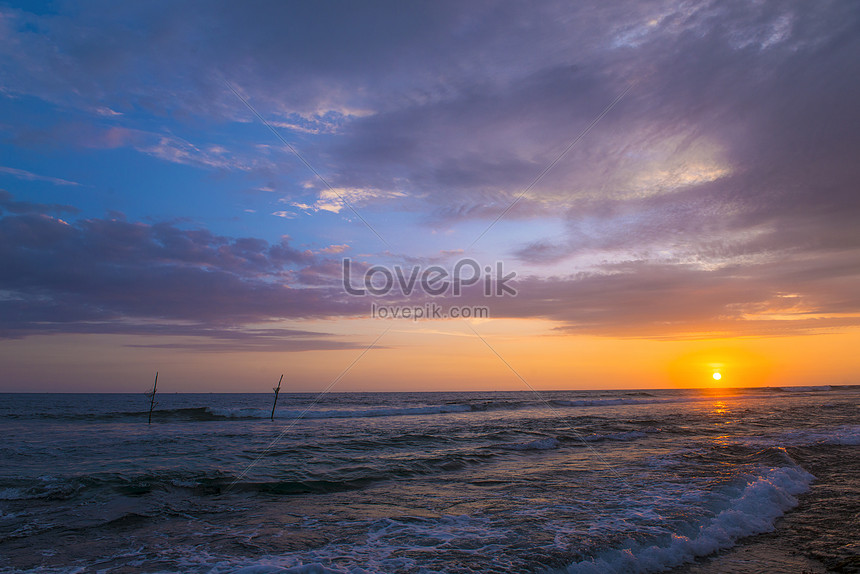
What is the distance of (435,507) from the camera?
404 inches

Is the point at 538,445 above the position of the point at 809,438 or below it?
below

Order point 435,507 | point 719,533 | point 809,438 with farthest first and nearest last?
point 809,438 → point 435,507 → point 719,533

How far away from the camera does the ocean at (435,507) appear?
7059 millimetres

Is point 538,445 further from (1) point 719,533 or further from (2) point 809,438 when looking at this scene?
(1) point 719,533

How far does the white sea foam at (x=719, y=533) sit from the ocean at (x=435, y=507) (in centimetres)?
4

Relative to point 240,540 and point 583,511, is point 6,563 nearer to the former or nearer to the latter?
point 240,540

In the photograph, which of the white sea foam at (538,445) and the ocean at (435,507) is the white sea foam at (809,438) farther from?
the white sea foam at (538,445)

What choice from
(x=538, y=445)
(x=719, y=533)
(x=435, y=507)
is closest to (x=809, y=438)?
(x=538, y=445)

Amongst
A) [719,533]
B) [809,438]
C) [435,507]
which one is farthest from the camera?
[809,438]

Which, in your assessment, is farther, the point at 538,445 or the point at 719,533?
the point at 538,445

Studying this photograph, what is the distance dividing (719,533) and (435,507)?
18.3 ft

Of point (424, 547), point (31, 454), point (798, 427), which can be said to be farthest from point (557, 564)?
point (798, 427)

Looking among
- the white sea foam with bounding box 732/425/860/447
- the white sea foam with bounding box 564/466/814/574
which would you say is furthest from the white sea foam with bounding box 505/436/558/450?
the white sea foam with bounding box 564/466/814/574

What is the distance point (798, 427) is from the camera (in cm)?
2495
